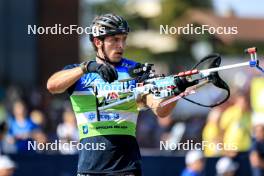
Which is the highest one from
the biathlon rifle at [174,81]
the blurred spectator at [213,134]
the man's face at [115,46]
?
the man's face at [115,46]

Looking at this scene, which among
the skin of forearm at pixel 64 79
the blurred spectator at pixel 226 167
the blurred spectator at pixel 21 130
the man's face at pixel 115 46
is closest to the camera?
the skin of forearm at pixel 64 79

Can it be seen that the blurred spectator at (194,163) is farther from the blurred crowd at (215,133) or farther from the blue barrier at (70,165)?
the blue barrier at (70,165)

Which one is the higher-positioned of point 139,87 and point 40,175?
point 139,87

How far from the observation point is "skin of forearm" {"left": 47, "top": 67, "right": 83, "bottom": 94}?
6781mm

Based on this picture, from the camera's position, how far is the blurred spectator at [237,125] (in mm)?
11945

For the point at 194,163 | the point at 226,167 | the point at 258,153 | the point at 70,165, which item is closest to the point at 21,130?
the point at 70,165

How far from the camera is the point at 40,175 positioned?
12172mm

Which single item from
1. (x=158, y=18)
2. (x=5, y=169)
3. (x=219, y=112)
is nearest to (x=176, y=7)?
(x=158, y=18)

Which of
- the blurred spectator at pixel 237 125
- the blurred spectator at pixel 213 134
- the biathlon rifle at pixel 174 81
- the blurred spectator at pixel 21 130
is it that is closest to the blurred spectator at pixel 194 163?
the blurred spectator at pixel 237 125

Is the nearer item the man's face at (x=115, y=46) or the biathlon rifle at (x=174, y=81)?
the biathlon rifle at (x=174, y=81)

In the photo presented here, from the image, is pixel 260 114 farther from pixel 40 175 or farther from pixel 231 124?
pixel 40 175

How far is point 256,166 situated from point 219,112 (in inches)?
69.8

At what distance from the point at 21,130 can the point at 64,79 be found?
8.02 m

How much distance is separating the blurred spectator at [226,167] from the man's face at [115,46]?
15.2 ft
